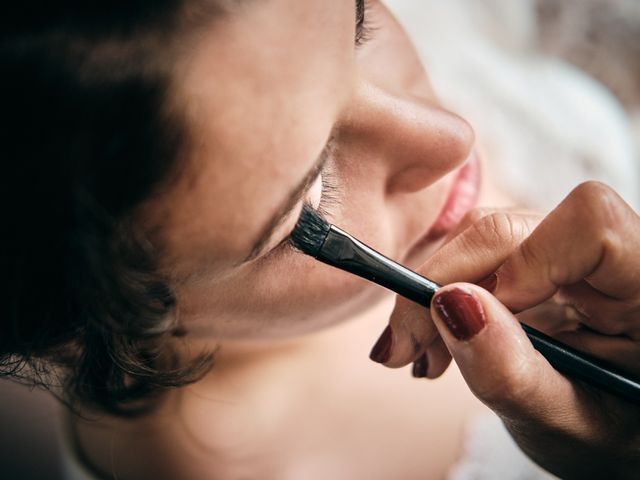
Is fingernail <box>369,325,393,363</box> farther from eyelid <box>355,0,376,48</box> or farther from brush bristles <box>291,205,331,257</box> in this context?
eyelid <box>355,0,376,48</box>

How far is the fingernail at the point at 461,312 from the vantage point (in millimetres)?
390

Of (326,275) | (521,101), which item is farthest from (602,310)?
(521,101)

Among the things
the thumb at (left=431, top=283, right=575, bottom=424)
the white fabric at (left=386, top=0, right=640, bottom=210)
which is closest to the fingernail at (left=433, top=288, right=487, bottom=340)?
the thumb at (left=431, top=283, right=575, bottom=424)

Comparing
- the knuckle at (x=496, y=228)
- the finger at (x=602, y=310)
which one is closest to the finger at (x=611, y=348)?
the finger at (x=602, y=310)

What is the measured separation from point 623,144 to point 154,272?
0.83 metres

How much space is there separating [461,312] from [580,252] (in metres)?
0.10

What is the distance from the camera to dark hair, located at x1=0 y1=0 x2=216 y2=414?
0.99 ft

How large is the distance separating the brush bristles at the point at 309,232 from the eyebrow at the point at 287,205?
0.03 meters

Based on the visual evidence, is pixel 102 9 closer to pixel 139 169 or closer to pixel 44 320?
pixel 139 169

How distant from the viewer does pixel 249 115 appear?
332 mm

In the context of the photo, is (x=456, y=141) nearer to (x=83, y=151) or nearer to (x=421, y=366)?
(x=421, y=366)

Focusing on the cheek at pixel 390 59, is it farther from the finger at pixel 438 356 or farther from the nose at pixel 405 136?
the finger at pixel 438 356

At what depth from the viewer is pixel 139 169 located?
1.09 ft

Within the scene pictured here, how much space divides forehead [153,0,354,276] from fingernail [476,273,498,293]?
0.18 m
